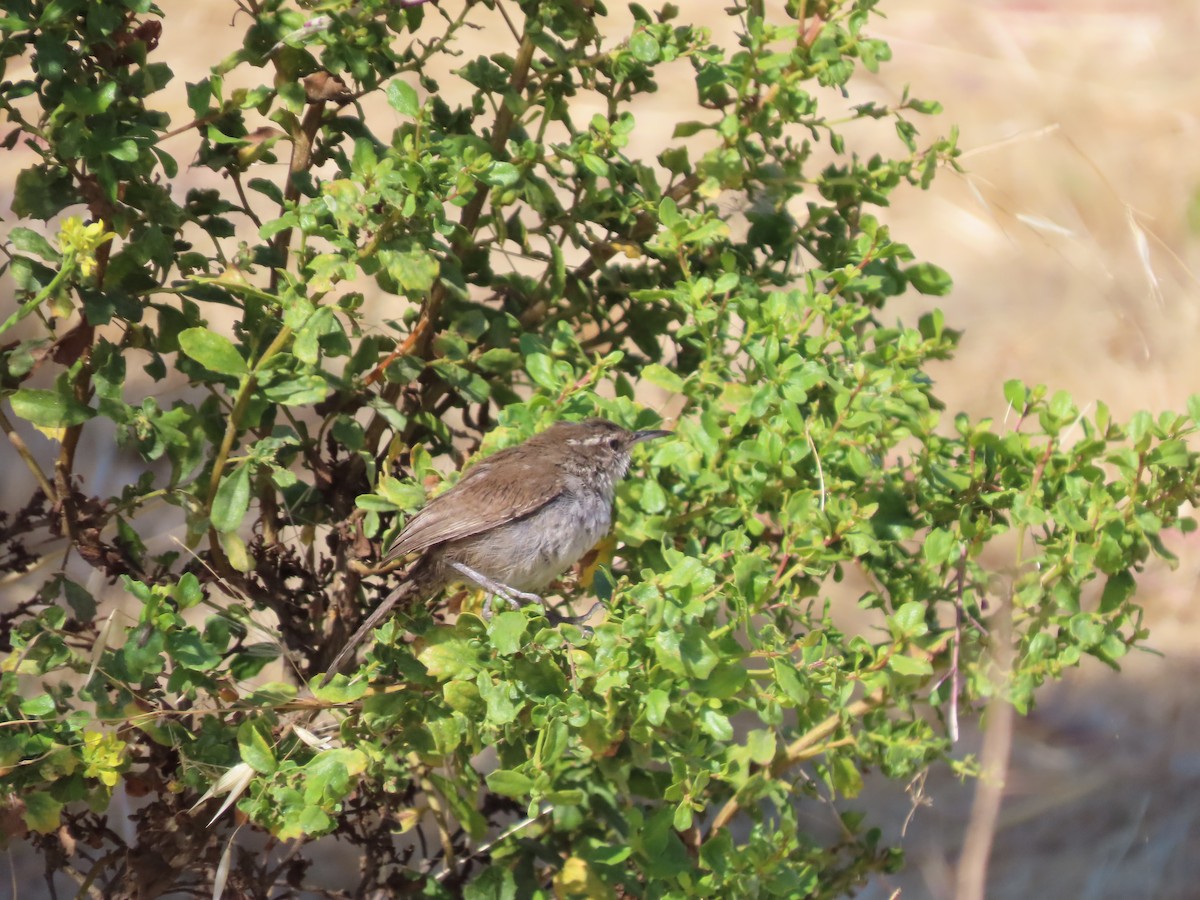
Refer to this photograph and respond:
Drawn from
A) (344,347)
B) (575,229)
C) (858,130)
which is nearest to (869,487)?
(575,229)

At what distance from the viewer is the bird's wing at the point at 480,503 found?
3430 millimetres

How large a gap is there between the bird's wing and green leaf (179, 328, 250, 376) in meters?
0.63

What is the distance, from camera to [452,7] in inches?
221

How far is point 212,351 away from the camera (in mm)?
2947

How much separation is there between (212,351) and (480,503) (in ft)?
3.09

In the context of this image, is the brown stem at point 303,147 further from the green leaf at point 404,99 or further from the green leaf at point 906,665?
the green leaf at point 906,665

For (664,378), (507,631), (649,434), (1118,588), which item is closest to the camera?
(507,631)

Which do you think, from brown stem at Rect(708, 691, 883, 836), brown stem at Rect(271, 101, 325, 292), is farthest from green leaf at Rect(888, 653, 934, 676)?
brown stem at Rect(271, 101, 325, 292)

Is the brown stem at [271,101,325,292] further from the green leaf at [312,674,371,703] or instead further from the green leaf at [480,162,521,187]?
the green leaf at [312,674,371,703]

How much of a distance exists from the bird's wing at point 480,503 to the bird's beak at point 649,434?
27 cm

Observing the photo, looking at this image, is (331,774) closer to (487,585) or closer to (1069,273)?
(487,585)

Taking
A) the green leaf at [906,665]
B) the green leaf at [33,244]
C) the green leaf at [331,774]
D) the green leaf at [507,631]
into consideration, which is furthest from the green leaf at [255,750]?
the green leaf at [906,665]

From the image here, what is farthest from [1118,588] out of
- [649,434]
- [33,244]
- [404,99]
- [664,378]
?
[33,244]

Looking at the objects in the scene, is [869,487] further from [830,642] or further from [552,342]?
[552,342]
